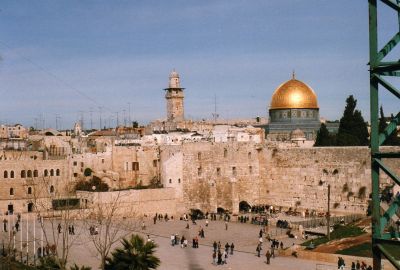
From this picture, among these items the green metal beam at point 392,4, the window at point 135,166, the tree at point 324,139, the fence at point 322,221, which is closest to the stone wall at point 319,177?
the fence at point 322,221

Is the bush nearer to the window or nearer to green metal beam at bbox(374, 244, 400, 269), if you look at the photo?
the window

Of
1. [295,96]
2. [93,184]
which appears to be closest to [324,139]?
[295,96]

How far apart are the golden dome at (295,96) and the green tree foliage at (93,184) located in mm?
22165

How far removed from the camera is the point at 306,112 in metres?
55.5

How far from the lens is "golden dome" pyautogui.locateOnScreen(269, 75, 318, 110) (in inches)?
2163

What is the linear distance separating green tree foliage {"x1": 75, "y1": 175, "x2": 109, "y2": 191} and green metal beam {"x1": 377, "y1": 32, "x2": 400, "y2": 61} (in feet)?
116

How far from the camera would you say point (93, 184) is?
38.8 m

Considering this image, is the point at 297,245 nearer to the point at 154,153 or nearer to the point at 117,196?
the point at 117,196

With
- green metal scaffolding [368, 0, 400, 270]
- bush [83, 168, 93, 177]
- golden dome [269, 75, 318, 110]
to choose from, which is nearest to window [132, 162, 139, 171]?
bush [83, 168, 93, 177]

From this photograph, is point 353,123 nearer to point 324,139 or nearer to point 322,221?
point 324,139

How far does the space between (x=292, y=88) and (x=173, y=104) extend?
13.4 meters

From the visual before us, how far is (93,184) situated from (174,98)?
24533 mm

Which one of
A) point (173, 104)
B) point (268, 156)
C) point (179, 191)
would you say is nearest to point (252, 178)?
point (268, 156)

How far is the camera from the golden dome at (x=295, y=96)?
5494 centimetres
